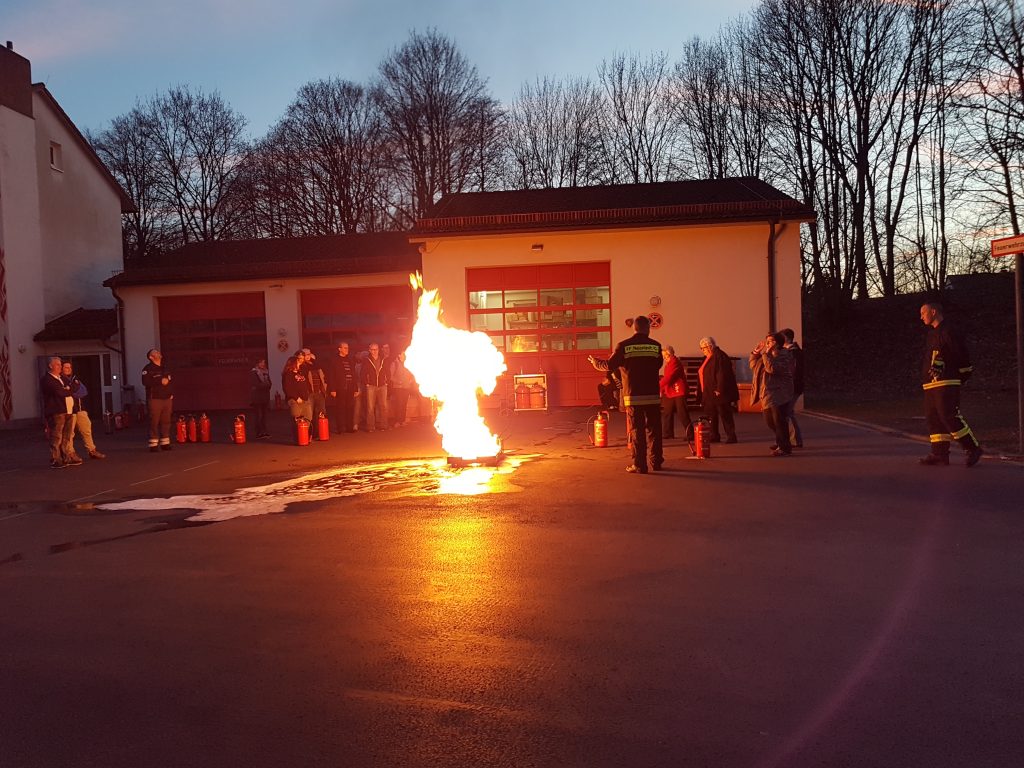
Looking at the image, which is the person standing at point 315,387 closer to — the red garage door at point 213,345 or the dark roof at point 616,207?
the dark roof at point 616,207

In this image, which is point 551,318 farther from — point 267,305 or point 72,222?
point 72,222

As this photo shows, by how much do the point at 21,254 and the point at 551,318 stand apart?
57.5 ft

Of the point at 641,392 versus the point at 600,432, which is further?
the point at 600,432

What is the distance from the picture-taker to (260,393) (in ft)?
59.7

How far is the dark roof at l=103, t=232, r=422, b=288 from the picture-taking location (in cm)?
2505

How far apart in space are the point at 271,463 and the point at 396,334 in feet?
37.6

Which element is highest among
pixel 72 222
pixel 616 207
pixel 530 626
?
pixel 72 222

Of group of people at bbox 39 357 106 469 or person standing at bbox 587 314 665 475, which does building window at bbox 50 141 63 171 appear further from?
person standing at bbox 587 314 665 475

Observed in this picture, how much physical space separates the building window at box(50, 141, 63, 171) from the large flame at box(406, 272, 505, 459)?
70.4 ft

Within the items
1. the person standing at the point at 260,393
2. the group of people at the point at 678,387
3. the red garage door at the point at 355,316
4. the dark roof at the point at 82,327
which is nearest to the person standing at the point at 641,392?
the group of people at the point at 678,387

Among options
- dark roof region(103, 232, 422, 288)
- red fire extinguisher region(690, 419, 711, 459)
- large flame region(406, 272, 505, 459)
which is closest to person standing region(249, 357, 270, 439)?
large flame region(406, 272, 505, 459)

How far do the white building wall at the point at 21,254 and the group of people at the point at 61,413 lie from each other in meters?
13.1

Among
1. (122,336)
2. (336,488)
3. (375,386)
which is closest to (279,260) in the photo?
(122,336)

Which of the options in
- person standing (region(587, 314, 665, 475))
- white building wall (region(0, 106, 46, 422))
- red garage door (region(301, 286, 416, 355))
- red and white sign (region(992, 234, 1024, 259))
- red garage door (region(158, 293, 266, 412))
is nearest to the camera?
red and white sign (region(992, 234, 1024, 259))
